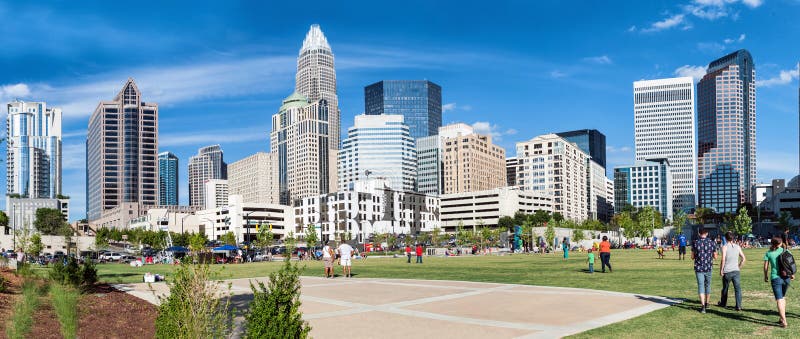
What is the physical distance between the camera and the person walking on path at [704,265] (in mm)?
15367

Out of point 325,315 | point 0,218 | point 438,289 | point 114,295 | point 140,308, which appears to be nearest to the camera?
point 325,315

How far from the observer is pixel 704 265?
1573cm

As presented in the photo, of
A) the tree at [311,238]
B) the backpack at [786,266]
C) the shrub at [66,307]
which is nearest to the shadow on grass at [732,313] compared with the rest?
the backpack at [786,266]

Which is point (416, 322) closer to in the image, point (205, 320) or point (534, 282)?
point (205, 320)

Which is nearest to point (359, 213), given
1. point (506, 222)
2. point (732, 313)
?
point (506, 222)

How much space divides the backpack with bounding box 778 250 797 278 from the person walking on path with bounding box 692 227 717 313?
1.93 metres

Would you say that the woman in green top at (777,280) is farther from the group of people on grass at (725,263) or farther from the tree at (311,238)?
the tree at (311,238)

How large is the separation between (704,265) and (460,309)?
20.1ft

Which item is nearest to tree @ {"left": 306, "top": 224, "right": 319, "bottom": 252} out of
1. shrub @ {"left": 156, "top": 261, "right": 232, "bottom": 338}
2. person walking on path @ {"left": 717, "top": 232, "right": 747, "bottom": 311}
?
person walking on path @ {"left": 717, "top": 232, "right": 747, "bottom": 311}

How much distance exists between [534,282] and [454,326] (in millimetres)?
11098

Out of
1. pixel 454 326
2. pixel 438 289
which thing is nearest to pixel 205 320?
pixel 454 326

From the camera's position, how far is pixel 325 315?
51.5 feet

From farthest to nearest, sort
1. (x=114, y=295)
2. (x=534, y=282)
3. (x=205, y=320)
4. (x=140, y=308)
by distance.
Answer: (x=534, y=282)
(x=114, y=295)
(x=140, y=308)
(x=205, y=320)

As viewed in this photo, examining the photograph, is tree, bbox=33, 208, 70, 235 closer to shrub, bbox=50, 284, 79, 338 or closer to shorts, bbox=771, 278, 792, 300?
shrub, bbox=50, 284, 79, 338
